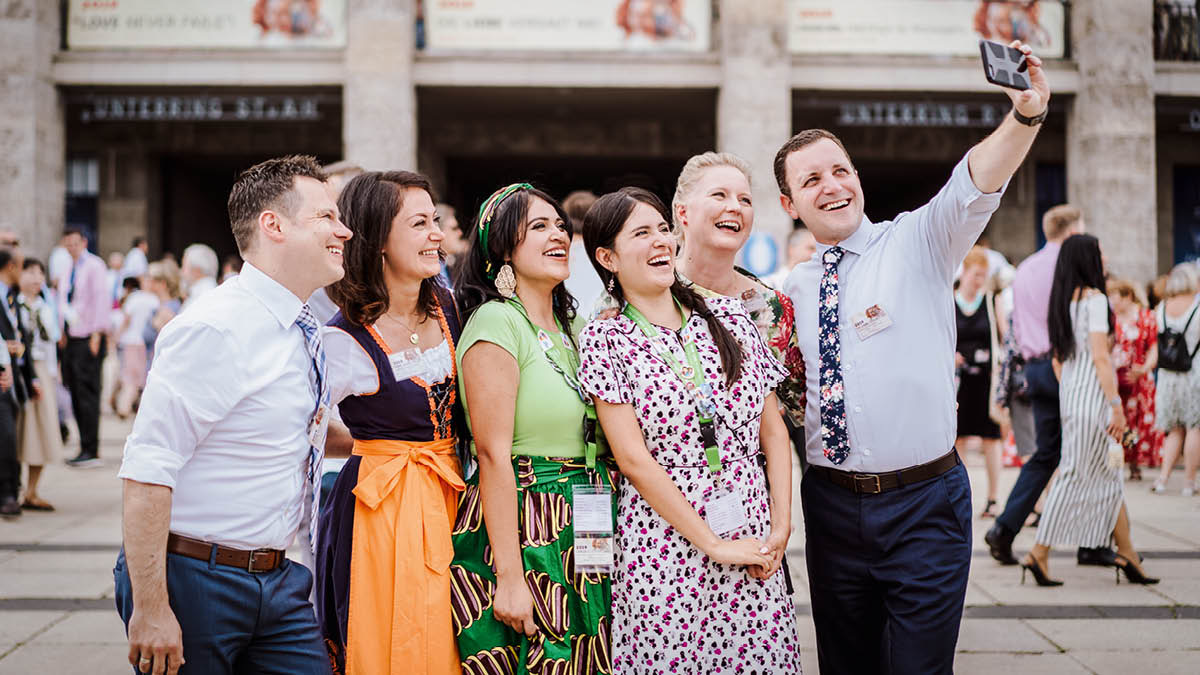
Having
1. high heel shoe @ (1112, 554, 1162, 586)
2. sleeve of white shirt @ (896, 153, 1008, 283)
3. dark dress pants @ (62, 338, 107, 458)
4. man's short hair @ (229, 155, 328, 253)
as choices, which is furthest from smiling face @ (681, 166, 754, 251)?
dark dress pants @ (62, 338, 107, 458)

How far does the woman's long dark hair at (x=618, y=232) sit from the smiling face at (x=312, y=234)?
2.76 ft

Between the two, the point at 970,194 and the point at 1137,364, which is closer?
the point at 970,194

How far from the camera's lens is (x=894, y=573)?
288 cm

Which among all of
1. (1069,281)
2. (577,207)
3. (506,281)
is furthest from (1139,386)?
(506,281)

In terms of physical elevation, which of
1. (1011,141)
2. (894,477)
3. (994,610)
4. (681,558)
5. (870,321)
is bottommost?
(994,610)

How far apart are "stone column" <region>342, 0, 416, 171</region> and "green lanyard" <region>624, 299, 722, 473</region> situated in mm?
12836

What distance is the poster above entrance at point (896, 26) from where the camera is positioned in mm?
15758

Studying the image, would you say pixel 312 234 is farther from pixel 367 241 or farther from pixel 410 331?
pixel 410 331

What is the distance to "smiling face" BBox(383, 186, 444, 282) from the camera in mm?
2971

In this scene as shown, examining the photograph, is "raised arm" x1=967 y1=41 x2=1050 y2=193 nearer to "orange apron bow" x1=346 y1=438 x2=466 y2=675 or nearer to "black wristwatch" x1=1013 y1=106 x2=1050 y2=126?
"black wristwatch" x1=1013 y1=106 x2=1050 y2=126

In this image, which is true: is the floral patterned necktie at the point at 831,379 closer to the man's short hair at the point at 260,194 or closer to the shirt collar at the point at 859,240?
the shirt collar at the point at 859,240

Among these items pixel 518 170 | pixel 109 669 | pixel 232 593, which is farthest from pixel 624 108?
pixel 232 593

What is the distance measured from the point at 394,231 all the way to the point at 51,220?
592 inches

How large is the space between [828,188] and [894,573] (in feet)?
3.76
